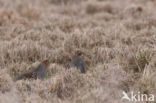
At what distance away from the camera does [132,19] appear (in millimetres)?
10305

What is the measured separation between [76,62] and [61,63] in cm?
69

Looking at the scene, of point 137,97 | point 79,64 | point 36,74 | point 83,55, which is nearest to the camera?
point 137,97

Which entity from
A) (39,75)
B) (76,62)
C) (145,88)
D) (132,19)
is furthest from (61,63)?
(132,19)

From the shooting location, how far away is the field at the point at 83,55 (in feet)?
16.8

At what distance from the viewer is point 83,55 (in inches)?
287

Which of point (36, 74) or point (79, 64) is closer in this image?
point (36, 74)

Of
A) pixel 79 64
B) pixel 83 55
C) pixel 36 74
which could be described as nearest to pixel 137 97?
pixel 79 64

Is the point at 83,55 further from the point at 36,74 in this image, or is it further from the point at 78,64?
the point at 36,74

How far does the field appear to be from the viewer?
16.8 feet

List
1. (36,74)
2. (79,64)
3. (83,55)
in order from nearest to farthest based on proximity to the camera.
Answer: (36,74) → (79,64) → (83,55)

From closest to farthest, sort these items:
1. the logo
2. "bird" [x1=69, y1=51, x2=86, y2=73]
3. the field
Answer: the logo
the field
"bird" [x1=69, y1=51, x2=86, y2=73]

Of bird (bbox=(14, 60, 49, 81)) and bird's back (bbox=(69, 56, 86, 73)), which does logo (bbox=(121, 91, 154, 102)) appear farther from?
bird (bbox=(14, 60, 49, 81))

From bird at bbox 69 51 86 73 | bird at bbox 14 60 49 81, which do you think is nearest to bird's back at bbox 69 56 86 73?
bird at bbox 69 51 86 73

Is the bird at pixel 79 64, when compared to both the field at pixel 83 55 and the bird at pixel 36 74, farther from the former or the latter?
the bird at pixel 36 74
